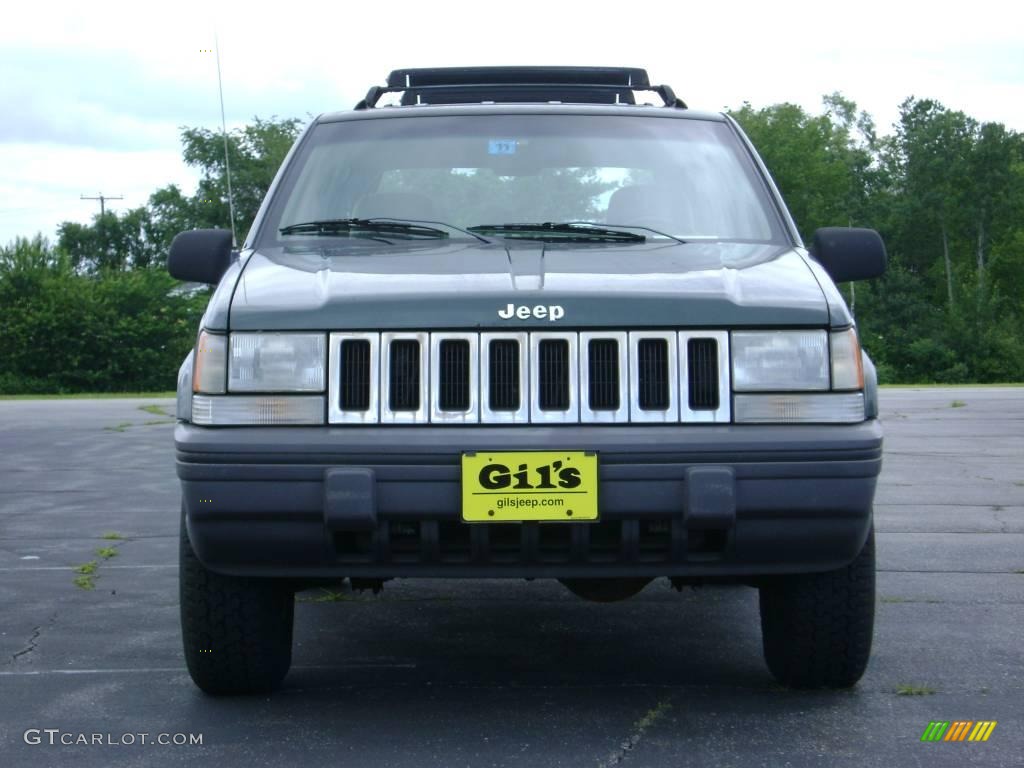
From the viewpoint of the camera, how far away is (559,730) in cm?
413

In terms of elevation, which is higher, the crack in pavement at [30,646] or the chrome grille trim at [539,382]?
the chrome grille trim at [539,382]

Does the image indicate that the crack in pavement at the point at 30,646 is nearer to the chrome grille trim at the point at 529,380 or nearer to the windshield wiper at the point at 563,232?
the chrome grille trim at the point at 529,380

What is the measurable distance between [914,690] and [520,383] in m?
1.56

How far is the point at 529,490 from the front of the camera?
3881mm

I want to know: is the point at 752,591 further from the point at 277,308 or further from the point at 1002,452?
the point at 1002,452

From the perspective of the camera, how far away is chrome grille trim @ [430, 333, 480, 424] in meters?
3.98

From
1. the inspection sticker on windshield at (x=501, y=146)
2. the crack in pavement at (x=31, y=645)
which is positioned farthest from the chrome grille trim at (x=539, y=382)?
the crack in pavement at (x=31, y=645)

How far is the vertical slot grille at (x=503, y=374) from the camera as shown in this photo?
400 centimetres

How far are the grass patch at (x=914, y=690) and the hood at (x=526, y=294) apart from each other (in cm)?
120

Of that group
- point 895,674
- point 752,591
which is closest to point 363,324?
point 895,674

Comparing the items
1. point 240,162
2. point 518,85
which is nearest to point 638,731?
point 518,85

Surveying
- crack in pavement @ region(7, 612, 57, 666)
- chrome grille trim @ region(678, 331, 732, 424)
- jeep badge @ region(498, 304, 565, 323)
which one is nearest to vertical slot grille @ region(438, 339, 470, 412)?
jeep badge @ region(498, 304, 565, 323)

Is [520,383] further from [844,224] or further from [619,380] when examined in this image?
[844,224]

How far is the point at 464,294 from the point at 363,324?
0.28 m
